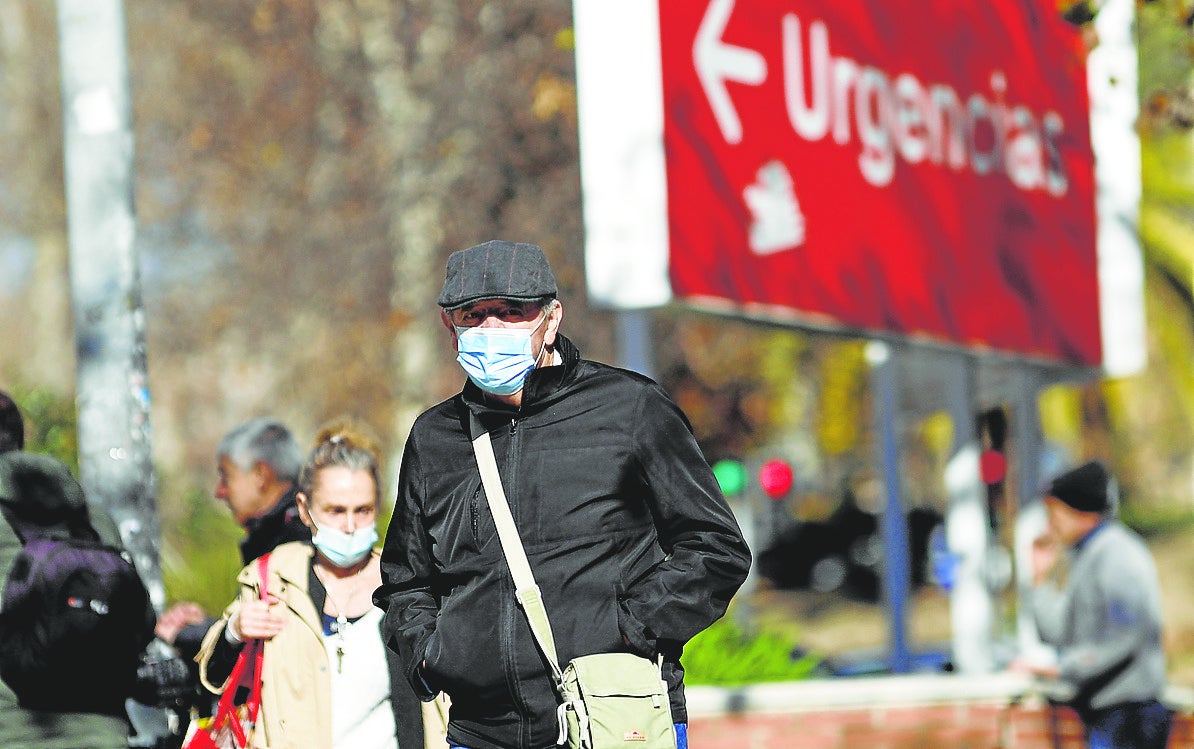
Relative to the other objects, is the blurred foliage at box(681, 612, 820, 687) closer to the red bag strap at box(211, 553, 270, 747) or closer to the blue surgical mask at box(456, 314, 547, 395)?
the red bag strap at box(211, 553, 270, 747)

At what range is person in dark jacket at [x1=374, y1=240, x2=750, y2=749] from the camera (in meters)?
3.69

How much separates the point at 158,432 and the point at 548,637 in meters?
30.5

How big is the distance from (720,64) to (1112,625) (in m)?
2.86

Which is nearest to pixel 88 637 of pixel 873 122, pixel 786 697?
pixel 786 697

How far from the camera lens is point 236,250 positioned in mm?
21734

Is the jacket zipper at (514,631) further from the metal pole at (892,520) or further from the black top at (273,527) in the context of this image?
the metal pole at (892,520)

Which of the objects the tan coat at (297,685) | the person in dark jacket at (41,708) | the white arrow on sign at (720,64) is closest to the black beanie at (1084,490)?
the white arrow on sign at (720,64)

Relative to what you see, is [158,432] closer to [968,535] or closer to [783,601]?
[783,601]

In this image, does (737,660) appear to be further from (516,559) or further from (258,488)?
(516,559)

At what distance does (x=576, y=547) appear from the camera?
371 cm

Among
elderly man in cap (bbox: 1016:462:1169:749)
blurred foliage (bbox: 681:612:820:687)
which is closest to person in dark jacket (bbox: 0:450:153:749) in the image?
→ elderly man in cap (bbox: 1016:462:1169:749)

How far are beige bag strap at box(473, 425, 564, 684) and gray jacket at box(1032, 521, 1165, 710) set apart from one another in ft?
11.3

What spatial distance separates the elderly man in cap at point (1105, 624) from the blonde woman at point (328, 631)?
9.36ft

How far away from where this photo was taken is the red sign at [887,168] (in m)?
A: 7.81
